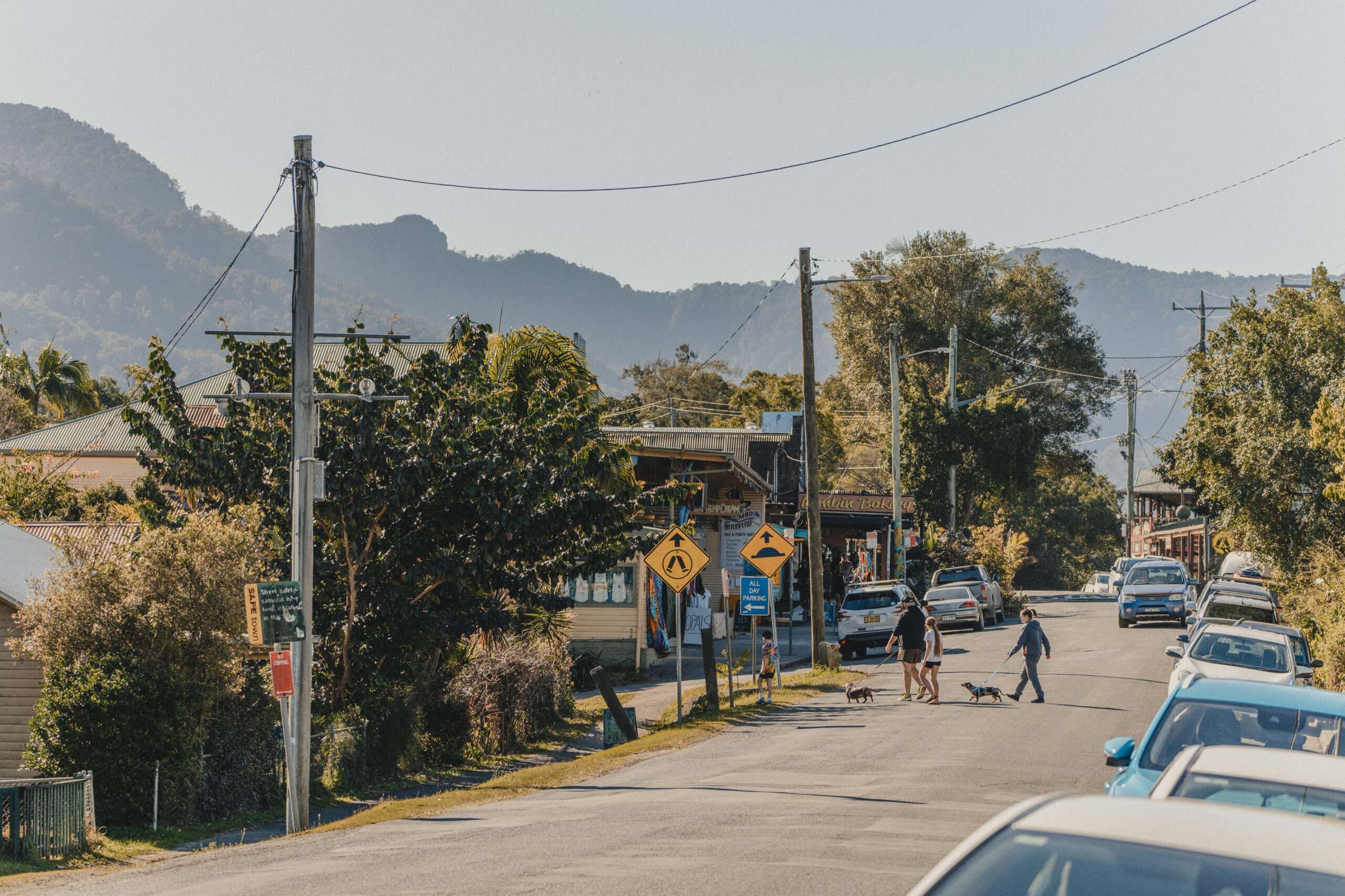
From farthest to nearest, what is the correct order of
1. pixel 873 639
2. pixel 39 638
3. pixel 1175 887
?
Result: pixel 873 639 → pixel 39 638 → pixel 1175 887

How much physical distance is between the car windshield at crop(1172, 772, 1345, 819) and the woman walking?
44.6 ft

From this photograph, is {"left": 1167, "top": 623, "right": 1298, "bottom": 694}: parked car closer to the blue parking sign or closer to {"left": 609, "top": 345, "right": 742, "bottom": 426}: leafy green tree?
the blue parking sign

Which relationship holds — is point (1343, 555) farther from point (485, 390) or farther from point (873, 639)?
point (485, 390)

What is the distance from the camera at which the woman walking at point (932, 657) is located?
19.5 meters

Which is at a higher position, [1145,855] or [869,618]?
[1145,855]

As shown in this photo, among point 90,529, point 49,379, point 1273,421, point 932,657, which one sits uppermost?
point 49,379

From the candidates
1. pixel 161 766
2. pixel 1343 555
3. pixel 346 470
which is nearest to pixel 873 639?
pixel 1343 555

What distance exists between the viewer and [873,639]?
1215 inches

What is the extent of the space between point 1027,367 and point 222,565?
54642mm

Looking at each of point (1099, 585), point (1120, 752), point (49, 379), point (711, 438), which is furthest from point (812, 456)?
point (1099, 585)

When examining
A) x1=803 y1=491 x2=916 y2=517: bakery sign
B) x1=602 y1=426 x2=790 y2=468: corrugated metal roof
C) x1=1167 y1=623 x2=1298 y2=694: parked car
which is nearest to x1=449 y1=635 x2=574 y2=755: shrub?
x1=1167 y1=623 x2=1298 y2=694: parked car

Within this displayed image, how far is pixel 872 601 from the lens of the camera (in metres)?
31.1

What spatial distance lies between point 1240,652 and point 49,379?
44748mm

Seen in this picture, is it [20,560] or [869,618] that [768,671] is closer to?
[869,618]
